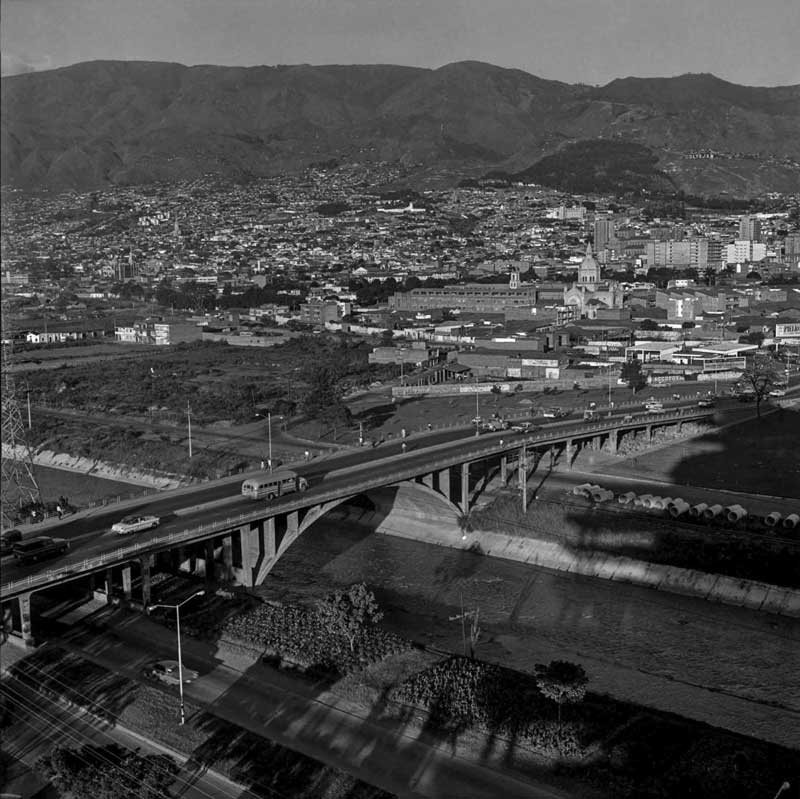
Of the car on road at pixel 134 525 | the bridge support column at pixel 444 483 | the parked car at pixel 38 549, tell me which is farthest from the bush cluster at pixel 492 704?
the bridge support column at pixel 444 483

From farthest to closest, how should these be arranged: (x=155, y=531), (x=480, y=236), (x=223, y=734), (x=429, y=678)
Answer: (x=480, y=236) < (x=155, y=531) < (x=429, y=678) < (x=223, y=734)

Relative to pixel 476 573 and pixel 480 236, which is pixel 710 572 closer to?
pixel 476 573

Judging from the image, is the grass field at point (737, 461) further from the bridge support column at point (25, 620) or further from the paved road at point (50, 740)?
the paved road at point (50, 740)

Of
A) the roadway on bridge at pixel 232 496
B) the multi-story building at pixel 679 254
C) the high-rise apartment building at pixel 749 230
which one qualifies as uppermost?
the high-rise apartment building at pixel 749 230

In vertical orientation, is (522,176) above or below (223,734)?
above

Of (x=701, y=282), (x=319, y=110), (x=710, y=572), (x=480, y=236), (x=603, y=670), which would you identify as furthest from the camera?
(x=319, y=110)

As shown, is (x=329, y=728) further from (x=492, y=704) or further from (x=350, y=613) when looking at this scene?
(x=350, y=613)

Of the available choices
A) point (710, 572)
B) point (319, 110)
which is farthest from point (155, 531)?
point (319, 110)
